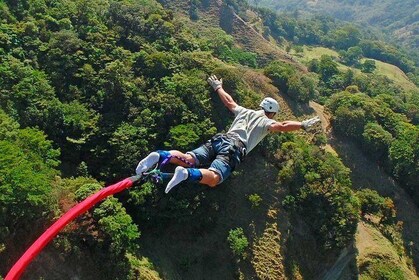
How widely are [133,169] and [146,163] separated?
23.6 meters

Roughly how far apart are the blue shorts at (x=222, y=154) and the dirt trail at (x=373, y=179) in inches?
1665

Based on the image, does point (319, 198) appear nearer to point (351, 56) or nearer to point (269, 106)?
point (269, 106)

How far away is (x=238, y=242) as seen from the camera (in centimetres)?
3556

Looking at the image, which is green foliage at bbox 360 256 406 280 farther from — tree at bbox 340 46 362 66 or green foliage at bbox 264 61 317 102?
tree at bbox 340 46 362 66

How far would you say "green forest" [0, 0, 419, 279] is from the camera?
2745 centimetres

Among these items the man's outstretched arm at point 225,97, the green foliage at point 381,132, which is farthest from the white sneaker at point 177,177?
the green foliage at point 381,132

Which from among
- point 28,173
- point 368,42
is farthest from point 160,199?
point 368,42

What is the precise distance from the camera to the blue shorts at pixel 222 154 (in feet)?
45.0

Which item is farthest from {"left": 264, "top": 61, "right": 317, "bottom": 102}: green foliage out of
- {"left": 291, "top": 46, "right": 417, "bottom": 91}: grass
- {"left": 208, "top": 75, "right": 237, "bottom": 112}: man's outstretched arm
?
{"left": 291, "top": 46, "right": 417, "bottom": 91}: grass

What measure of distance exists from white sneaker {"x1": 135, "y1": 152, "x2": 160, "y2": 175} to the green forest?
1632 centimetres

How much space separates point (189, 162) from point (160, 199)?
67.6ft

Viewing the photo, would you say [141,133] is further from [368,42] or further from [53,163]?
[368,42]

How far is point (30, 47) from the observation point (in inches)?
1470

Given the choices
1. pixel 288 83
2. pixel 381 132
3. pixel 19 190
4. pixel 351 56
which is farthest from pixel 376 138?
pixel 351 56
